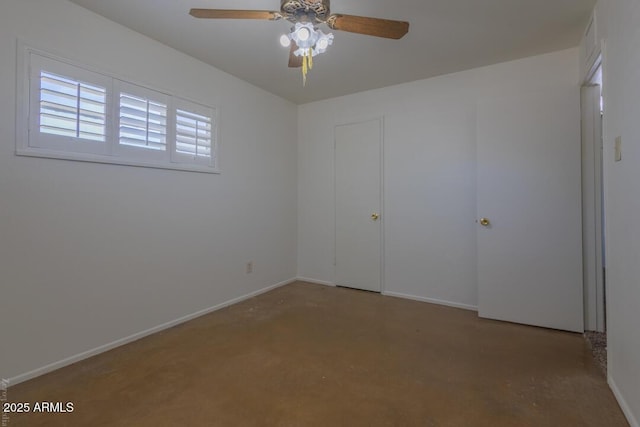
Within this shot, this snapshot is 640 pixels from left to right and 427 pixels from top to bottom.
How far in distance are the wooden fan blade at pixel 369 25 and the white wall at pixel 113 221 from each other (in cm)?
171

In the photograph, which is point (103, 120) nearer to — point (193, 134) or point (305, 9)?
point (193, 134)

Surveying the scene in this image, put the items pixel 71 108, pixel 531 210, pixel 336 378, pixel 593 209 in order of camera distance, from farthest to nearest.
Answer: pixel 531 210 < pixel 593 209 < pixel 71 108 < pixel 336 378

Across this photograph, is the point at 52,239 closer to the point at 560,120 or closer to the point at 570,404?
the point at 570,404

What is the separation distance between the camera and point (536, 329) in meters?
2.65

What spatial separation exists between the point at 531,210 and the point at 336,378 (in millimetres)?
2248

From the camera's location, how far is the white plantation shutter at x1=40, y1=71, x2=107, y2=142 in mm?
1960

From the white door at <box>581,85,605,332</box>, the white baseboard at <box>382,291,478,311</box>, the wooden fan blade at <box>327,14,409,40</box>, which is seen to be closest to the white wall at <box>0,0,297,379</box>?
the white baseboard at <box>382,291,478,311</box>

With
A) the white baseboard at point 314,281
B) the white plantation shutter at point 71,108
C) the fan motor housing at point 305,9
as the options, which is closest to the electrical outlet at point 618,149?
the fan motor housing at point 305,9

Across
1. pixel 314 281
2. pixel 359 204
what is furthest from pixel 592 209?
pixel 314 281

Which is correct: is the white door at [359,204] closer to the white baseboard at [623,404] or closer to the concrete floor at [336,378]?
the concrete floor at [336,378]

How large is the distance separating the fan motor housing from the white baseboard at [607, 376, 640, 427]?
2.62 metres

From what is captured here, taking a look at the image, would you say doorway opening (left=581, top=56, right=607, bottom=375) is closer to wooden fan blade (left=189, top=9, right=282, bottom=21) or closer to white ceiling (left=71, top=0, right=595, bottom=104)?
white ceiling (left=71, top=0, right=595, bottom=104)

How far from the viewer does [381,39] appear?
248 centimetres

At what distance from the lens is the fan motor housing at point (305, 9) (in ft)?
5.36
